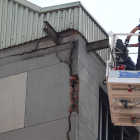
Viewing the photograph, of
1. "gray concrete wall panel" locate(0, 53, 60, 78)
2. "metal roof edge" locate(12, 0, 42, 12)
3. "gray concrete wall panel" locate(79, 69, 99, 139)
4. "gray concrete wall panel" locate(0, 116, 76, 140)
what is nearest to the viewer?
"gray concrete wall panel" locate(0, 116, 76, 140)

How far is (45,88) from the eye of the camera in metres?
11.8

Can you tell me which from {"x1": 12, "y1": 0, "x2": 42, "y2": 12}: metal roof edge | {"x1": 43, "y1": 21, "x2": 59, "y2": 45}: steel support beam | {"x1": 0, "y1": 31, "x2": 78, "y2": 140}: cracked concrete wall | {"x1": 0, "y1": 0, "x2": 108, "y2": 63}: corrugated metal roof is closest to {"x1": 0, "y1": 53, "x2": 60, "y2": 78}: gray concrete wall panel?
{"x1": 0, "y1": 31, "x2": 78, "y2": 140}: cracked concrete wall

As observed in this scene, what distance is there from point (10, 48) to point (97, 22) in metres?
3.01

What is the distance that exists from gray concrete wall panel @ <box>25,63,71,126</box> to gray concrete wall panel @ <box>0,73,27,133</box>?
8.7 inches

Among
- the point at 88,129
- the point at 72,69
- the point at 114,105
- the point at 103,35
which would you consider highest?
the point at 103,35

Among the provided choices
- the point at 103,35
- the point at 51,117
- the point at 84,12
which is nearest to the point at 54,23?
the point at 84,12

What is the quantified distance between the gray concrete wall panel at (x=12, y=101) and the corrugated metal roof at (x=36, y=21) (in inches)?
51.4

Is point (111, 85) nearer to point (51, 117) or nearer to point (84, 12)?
point (51, 117)

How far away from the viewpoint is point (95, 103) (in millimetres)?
12398

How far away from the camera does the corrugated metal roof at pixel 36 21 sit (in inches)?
492

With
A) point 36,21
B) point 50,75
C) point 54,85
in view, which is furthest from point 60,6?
point 54,85

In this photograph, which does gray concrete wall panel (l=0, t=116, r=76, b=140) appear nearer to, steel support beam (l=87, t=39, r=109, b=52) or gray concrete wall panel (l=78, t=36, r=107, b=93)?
gray concrete wall panel (l=78, t=36, r=107, b=93)

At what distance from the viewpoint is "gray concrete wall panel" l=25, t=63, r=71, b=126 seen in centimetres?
1134

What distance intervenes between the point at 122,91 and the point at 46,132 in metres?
2.38
